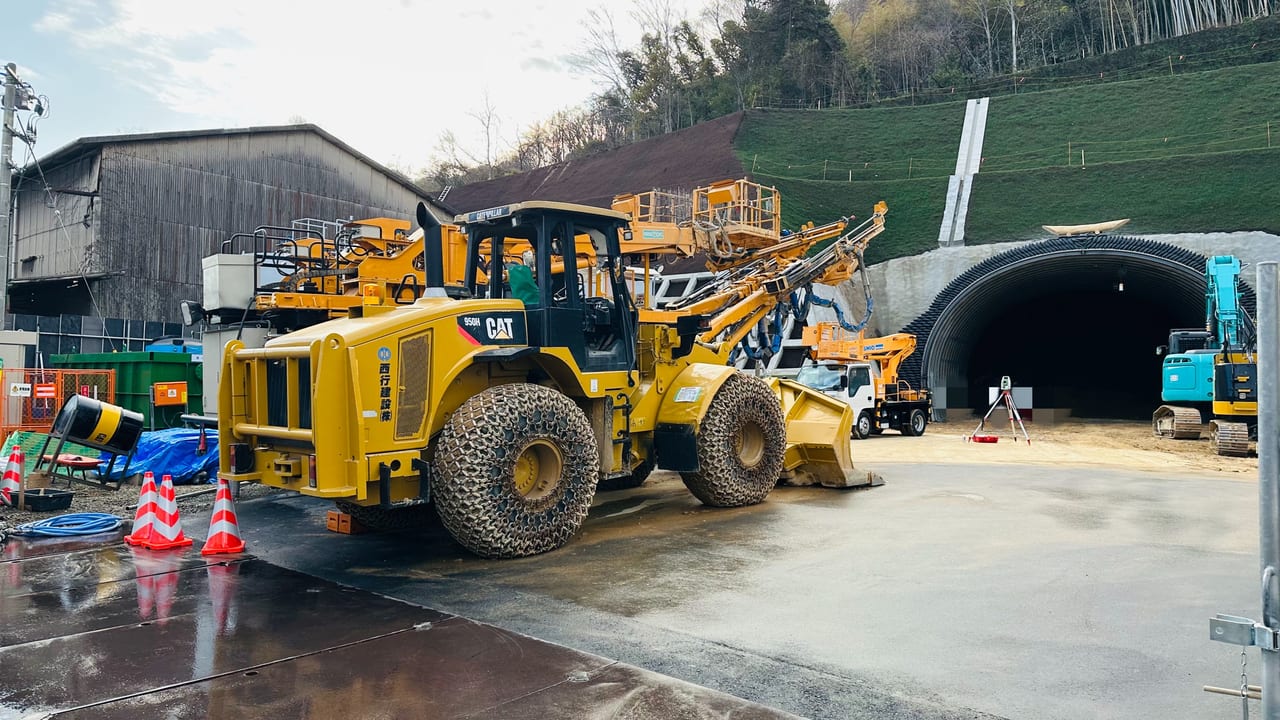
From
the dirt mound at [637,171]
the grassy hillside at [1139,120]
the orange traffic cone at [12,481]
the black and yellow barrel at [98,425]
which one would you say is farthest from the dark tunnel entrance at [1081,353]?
the orange traffic cone at [12,481]

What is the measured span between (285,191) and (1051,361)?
31771mm

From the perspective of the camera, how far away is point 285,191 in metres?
28.2

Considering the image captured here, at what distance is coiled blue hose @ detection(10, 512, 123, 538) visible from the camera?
8.48 m

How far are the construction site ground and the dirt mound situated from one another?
29548 millimetres

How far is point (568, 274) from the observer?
26.8 ft

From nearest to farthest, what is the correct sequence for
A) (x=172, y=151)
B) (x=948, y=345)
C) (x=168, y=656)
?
(x=168, y=656), (x=172, y=151), (x=948, y=345)

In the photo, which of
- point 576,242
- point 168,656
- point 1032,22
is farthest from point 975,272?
point 1032,22

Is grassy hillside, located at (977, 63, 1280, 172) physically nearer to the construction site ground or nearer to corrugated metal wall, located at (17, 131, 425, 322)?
corrugated metal wall, located at (17, 131, 425, 322)

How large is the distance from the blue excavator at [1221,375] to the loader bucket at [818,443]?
10.8 meters

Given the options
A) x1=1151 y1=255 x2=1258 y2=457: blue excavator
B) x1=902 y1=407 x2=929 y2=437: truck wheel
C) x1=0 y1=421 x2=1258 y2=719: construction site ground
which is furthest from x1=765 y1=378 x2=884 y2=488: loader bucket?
x1=902 y1=407 x2=929 y2=437: truck wheel

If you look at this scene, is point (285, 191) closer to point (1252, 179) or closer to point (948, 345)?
point (948, 345)

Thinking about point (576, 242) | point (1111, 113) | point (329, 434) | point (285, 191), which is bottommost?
point (329, 434)

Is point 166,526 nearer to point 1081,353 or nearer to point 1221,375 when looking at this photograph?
point 1221,375

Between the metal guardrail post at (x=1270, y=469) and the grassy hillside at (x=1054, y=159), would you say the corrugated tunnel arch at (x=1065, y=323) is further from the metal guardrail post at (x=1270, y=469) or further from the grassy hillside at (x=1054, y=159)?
the metal guardrail post at (x=1270, y=469)
